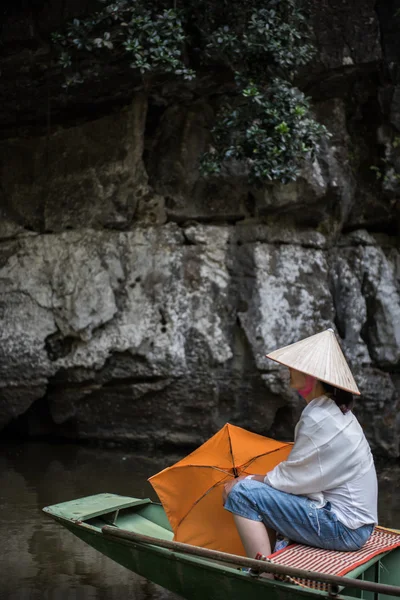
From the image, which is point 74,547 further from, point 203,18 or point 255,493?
point 203,18

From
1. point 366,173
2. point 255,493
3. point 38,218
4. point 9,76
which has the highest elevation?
point 9,76

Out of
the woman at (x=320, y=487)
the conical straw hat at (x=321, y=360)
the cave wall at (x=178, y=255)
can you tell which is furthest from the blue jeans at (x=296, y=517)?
the cave wall at (x=178, y=255)

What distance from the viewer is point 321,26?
24.7 feet

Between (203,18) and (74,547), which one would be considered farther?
(203,18)

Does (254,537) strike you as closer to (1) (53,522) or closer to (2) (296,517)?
(2) (296,517)

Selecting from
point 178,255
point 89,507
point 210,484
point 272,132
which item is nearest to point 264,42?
point 272,132

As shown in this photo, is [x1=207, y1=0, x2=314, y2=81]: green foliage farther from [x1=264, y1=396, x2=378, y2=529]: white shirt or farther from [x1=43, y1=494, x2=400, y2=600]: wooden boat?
[x1=43, y1=494, x2=400, y2=600]: wooden boat

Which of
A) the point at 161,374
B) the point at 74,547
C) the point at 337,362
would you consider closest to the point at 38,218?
the point at 161,374

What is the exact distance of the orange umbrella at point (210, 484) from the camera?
12.4ft

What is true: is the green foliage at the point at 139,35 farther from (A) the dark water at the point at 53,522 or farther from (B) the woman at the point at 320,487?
(B) the woman at the point at 320,487

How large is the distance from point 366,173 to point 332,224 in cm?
74

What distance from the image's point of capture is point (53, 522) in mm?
5297

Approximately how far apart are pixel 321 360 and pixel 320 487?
594 millimetres

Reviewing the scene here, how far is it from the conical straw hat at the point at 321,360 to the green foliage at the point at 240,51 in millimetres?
3330
